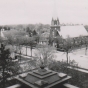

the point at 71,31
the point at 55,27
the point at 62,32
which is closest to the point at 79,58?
the point at 62,32

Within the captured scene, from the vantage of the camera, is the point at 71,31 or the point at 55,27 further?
the point at 71,31

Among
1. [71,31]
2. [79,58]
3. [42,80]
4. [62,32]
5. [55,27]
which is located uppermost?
[55,27]

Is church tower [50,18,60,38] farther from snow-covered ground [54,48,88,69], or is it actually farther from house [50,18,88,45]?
snow-covered ground [54,48,88,69]

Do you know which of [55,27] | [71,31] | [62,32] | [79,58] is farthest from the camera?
[71,31]

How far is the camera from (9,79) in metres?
19.2

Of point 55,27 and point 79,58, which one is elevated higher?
point 55,27

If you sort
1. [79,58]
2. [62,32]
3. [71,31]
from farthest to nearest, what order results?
[71,31], [62,32], [79,58]

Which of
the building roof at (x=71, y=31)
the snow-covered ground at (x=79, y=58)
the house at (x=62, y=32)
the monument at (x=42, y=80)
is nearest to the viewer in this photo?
the monument at (x=42, y=80)

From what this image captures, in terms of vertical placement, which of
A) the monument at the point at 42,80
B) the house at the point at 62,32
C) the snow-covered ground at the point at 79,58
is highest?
the house at the point at 62,32

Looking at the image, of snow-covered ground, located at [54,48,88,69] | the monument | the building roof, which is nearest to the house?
the building roof

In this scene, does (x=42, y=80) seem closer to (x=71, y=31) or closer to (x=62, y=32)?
(x=62, y=32)

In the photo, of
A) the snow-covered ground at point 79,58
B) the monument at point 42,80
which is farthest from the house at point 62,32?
the monument at point 42,80

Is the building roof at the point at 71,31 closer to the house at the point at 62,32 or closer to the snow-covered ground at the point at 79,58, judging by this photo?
the house at the point at 62,32

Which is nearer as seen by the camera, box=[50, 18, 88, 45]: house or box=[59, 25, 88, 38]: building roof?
box=[50, 18, 88, 45]: house
